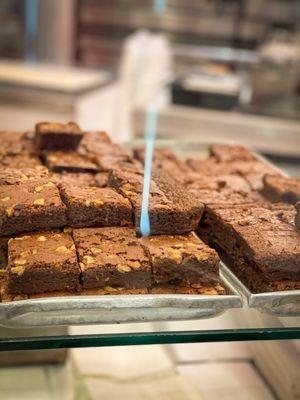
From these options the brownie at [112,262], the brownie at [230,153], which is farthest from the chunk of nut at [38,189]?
the brownie at [230,153]

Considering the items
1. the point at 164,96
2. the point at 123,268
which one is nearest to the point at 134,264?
the point at 123,268

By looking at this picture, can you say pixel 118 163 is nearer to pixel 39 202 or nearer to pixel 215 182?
pixel 215 182

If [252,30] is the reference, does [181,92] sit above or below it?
below

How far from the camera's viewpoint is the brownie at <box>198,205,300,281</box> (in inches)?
33.8

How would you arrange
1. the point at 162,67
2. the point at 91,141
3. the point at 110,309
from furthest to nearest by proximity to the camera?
the point at 162,67 → the point at 91,141 → the point at 110,309

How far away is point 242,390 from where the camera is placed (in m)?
1.11

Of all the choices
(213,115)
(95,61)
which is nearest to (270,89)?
(213,115)

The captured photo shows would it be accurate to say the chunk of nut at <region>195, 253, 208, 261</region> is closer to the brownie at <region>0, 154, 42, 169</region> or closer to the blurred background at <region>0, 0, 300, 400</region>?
the blurred background at <region>0, 0, 300, 400</region>

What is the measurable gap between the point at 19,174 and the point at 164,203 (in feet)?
0.85

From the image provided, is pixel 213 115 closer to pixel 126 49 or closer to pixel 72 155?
pixel 126 49

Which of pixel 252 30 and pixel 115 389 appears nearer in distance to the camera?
pixel 115 389

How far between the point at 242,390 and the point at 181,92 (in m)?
1.45

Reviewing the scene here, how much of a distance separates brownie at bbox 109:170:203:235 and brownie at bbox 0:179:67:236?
0.12 metres

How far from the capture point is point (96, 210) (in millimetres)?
896
